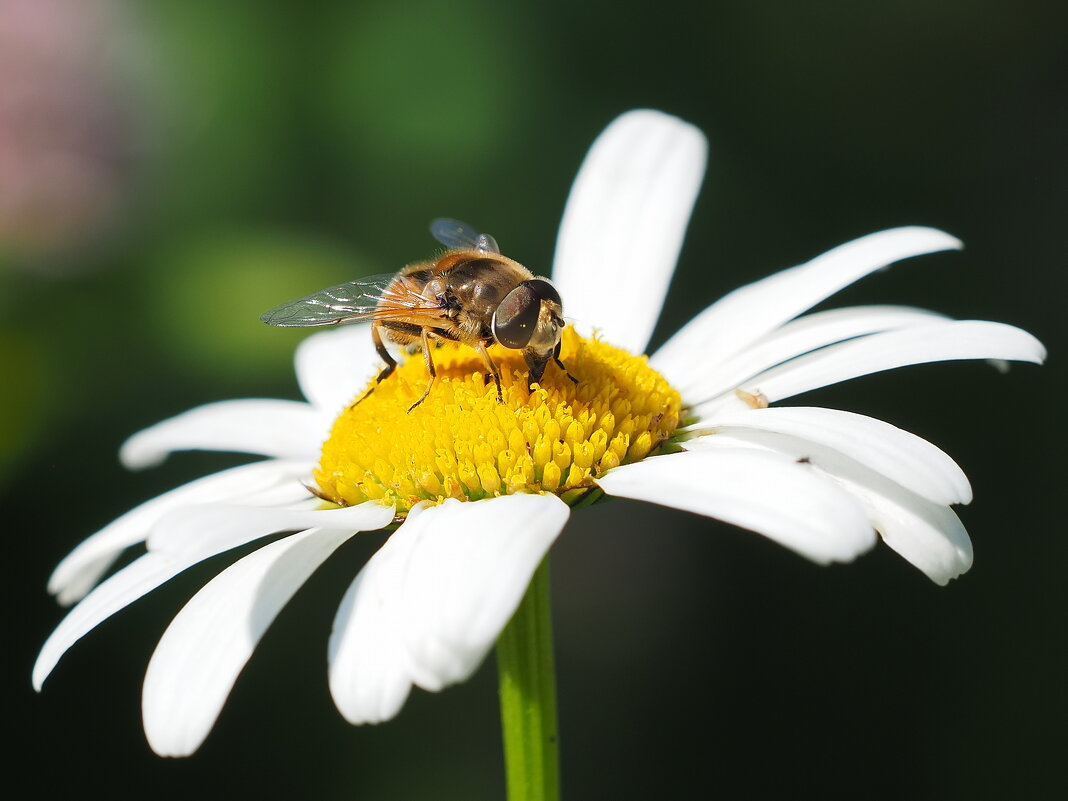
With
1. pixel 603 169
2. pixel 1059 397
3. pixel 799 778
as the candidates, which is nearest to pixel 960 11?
pixel 1059 397

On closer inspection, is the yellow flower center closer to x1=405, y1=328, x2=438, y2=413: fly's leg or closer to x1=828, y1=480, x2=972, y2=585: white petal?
x1=405, y1=328, x2=438, y2=413: fly's leg

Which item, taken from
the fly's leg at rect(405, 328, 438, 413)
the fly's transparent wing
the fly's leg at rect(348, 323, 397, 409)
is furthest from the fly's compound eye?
the fly's transparent wing

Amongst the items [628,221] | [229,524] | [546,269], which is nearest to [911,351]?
[628,221]

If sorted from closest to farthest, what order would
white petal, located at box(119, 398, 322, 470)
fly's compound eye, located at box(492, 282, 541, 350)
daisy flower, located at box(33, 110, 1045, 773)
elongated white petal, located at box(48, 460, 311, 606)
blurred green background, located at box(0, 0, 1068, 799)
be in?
daisy flower, located at box(33, 110, 1045, 773), fly's compound eye, located at box(492, 282, 541, 350), elongated white petal, located at box(48, 460, 311, 606), white petal, located at box(119, 398, 322, 470), blurred green background, located at box(0, 0, 1068, 799)

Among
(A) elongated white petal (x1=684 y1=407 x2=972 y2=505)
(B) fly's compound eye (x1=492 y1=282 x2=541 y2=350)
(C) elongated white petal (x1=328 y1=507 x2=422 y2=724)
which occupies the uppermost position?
(B) fly's compound eye (x1=492 y1=282 x2=541 y2=350)

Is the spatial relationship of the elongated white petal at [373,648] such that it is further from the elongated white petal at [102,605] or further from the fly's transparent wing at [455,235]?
the fly's transparent wing at [455,235]

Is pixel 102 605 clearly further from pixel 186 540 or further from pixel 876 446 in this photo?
pixel 876 446

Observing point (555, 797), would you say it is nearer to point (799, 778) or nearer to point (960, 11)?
point (799, 778)

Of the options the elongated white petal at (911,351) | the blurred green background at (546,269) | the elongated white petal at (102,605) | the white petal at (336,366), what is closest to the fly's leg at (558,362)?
the elongated white petal at (911,351)
